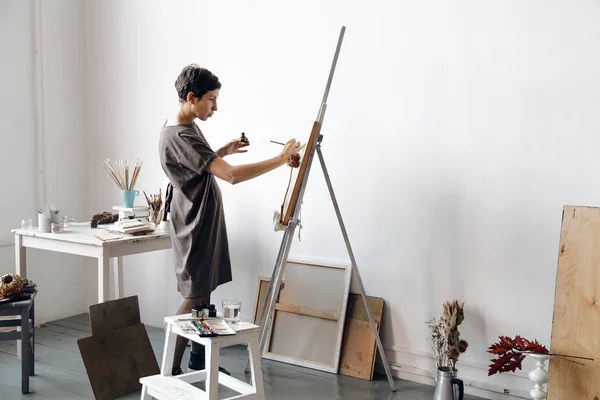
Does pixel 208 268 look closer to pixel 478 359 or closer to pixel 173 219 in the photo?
pixel 173 219

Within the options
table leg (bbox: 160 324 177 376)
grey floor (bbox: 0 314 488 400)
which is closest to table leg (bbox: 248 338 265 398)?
table leg (bbox: 160 324 177 376)

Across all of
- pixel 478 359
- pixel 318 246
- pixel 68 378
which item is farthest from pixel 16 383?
pixel 478 359

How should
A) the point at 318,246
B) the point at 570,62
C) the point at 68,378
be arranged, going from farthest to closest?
the point at 318,246
the point at 68,378
the point at 570,62

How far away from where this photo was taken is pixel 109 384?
3256 millimetres

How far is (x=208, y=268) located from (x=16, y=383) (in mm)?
1252

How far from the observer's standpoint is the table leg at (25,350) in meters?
3.37

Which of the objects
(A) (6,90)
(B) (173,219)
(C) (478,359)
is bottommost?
(C) (478,359)

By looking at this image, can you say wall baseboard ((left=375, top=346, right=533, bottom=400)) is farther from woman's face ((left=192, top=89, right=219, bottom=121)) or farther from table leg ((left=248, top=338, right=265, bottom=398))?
woman's face ((left=192, top=89, right=219, bottom=121))

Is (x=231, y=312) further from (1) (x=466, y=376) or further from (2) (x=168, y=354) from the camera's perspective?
(1) (x=466, y=376)

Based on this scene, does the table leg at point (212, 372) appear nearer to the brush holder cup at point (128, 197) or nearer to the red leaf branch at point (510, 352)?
the red leaf branch at point (510, 352)

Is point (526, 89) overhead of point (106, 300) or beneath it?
overhead

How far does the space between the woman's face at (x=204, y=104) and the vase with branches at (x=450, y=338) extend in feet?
5.15

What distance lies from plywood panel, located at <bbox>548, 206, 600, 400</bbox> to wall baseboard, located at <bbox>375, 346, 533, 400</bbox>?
494 millimetres

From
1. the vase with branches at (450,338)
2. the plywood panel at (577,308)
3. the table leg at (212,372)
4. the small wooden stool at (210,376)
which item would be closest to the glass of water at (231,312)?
the small wooden stool at (210,376)
